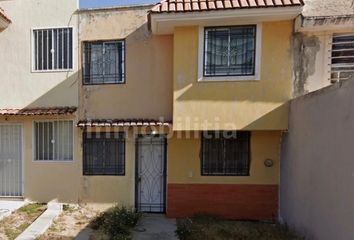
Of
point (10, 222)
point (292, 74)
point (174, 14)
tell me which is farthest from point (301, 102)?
point (10, 222)

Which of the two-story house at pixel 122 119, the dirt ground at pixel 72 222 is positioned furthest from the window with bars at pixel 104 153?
the dirt ground at pixel 72 222

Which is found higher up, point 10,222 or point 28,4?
point 28,4

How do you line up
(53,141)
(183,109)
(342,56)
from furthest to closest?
(53,141)
(183,109)
(342,56)

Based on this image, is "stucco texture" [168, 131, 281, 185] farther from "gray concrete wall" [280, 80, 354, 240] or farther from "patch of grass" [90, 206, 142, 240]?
"patch of grass" [90, 206, 142, 240]

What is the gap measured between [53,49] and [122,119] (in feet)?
10.6

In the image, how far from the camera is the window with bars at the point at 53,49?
9.57m

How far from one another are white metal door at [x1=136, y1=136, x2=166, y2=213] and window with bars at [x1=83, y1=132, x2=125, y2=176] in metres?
0.61

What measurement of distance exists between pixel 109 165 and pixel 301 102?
6.02 meters

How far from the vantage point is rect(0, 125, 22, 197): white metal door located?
10.0 m

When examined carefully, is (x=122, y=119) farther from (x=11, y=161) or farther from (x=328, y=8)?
(x=328, y=8)

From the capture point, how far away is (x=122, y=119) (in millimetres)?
9297

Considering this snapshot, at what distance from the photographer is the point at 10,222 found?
838cm

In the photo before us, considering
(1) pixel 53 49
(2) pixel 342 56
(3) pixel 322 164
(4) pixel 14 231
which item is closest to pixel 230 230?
(3) pixel 322 164

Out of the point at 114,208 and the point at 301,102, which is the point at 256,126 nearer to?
the point at 301,102
